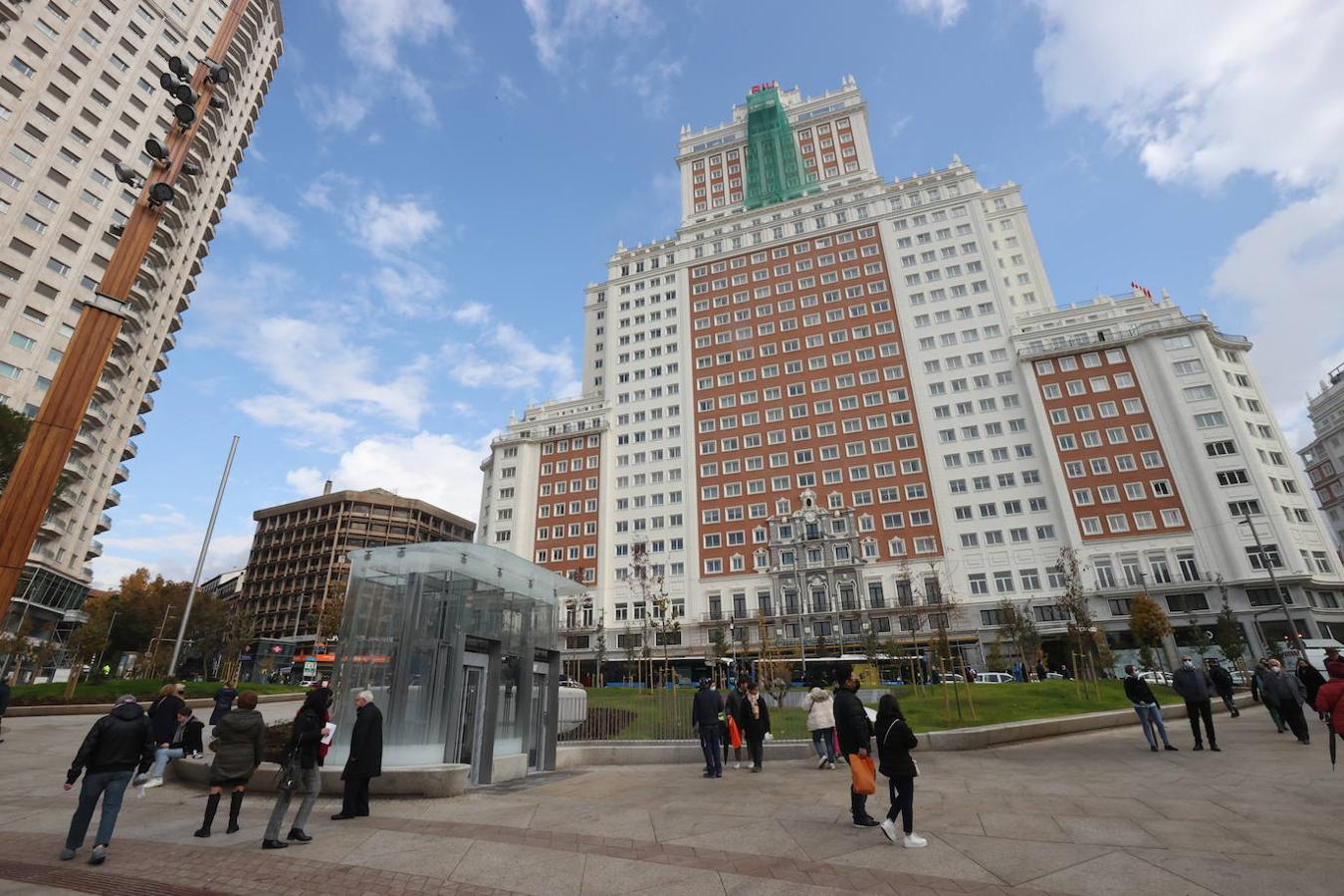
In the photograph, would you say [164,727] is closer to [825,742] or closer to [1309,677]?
[825,742]

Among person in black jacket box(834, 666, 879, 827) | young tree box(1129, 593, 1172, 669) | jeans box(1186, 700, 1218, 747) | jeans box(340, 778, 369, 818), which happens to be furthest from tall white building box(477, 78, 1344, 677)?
jeans box(340, 778, 369, 818)

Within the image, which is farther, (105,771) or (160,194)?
(160,194)

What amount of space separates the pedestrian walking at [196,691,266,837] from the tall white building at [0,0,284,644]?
42761mm

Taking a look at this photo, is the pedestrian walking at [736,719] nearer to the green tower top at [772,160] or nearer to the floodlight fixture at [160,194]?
the floodlight fixture at [160,194]

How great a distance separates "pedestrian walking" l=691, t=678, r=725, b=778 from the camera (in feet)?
40.2

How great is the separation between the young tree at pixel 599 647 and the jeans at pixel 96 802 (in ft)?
167

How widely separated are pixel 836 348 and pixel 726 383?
12.6 meters

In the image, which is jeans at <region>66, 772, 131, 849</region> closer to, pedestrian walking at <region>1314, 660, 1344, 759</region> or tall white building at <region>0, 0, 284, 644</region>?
pedestrian walking at <region>1314, 660, 1344, 759</region>

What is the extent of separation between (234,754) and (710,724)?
810cm

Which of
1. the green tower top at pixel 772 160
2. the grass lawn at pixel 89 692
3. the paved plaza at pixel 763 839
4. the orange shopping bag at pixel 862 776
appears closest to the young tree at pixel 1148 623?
the paved plaza at pixel 763 839

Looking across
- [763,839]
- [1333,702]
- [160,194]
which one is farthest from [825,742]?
[160,194]

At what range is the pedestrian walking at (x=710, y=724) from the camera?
12.2 meters

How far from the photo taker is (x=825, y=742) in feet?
42.7

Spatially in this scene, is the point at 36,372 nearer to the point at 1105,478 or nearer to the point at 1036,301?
the point at 1105,478
